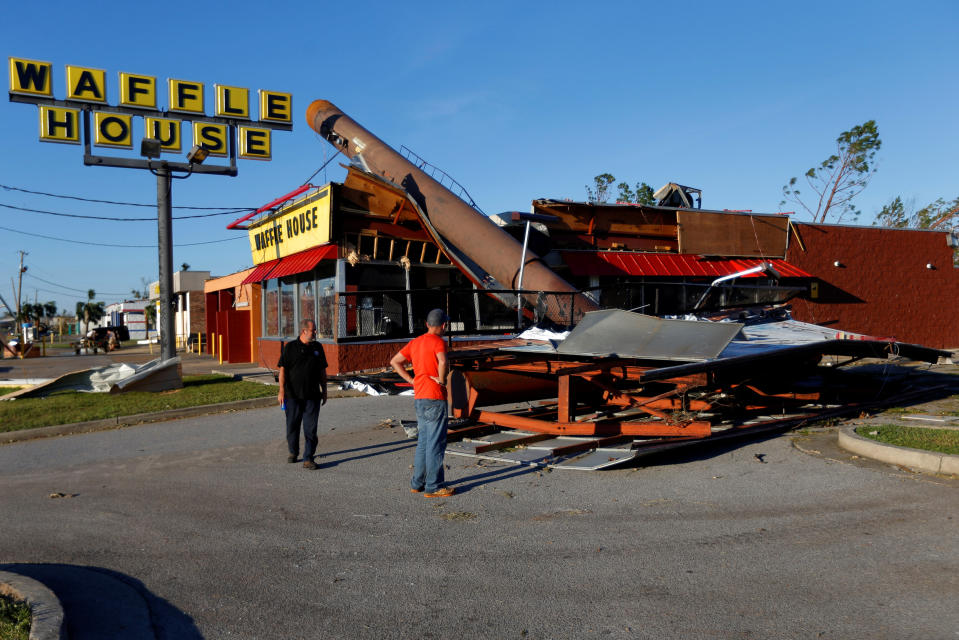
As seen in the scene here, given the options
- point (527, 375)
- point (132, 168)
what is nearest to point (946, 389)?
point (527, 375)

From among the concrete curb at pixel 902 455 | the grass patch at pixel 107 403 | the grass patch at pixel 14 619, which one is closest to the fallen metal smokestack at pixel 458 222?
the grass patch at pixel 107 403

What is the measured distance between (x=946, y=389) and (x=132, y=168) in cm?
1857

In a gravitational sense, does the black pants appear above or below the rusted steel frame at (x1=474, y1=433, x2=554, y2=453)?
above

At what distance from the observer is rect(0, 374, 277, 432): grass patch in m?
11.2

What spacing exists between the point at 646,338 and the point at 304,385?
407cm

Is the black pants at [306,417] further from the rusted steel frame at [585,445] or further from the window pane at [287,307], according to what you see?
the window pane at [287,307]

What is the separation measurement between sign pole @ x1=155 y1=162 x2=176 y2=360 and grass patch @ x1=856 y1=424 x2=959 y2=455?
14213 mm

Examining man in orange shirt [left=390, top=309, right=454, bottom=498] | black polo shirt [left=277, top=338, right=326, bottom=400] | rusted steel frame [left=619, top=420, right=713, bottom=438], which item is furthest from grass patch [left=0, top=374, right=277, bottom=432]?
rusted steel frame [left=619, top=420, right=713, bottom=438]

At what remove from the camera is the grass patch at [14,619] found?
332 cm

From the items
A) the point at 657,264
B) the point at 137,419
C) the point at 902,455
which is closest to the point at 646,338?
the point at 902,455

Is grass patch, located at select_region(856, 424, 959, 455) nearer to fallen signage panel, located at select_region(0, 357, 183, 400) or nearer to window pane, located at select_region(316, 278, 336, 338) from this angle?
window pane, located at select_region(316, 278, 336, 338)

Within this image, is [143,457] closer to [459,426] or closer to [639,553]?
[459,426]

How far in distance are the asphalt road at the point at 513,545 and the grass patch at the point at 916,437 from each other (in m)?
0.68

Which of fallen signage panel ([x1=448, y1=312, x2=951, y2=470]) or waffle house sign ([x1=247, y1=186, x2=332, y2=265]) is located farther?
waffle house sign ([x1=247, y1=186, x2=332, y2=265])
